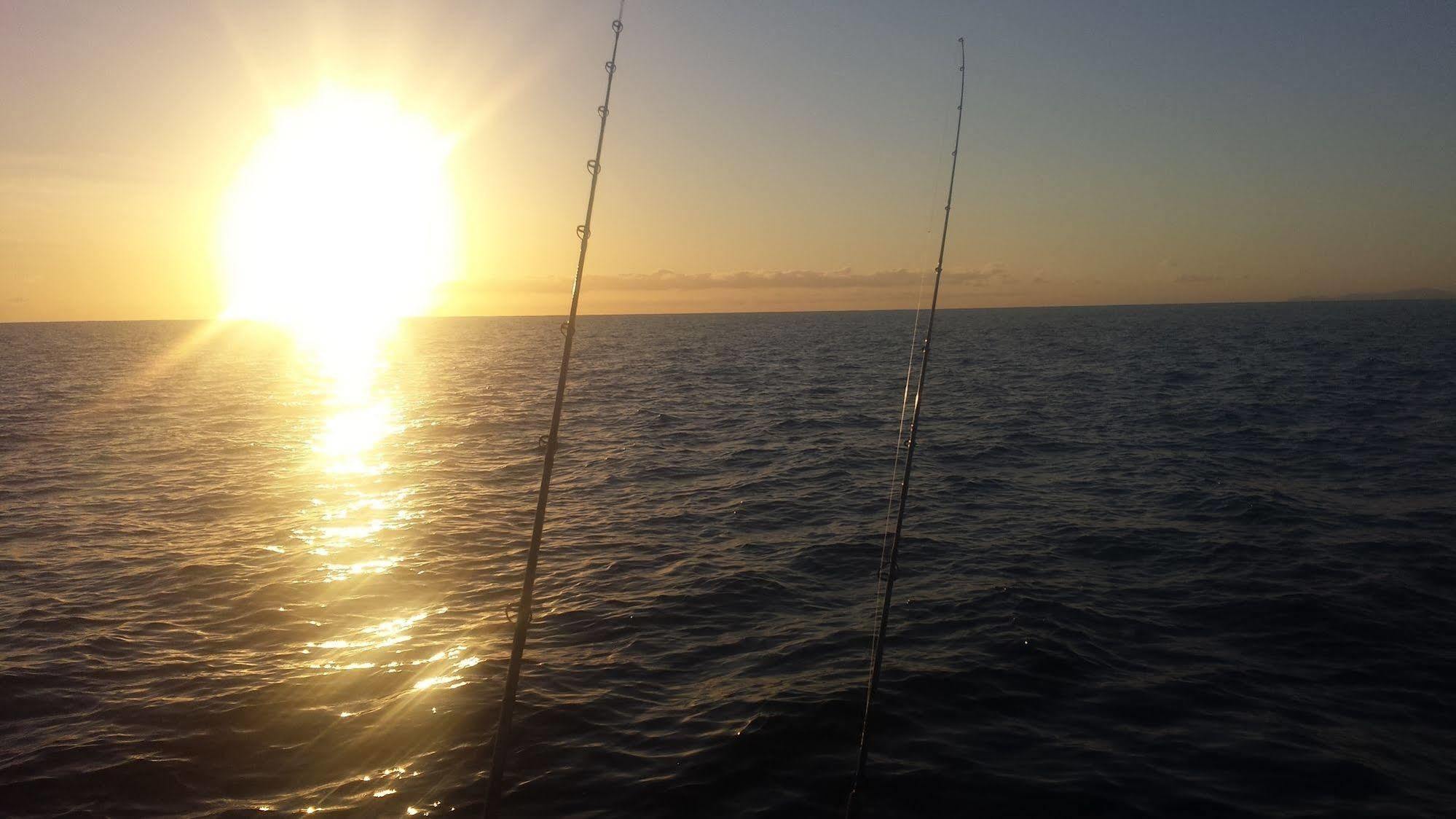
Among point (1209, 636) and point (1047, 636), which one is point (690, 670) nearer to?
point (1047, 636)

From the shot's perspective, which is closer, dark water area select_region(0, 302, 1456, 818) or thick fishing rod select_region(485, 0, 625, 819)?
thick fishing rod select_region(485, 0, 625, 819)

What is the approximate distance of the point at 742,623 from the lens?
11.0 meters

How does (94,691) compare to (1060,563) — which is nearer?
(94,691)

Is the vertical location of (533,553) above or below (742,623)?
above

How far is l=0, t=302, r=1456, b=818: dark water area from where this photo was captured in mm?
7328

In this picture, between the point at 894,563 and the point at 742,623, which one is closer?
the point at 894,563

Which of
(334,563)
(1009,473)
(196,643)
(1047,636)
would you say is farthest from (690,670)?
Result: (1009,473)

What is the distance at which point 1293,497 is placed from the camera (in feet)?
54.3

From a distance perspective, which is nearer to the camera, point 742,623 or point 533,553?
point 533,553

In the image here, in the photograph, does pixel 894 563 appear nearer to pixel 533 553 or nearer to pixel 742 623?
pixel 533 553

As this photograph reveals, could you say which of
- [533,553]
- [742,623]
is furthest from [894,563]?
[742,623]

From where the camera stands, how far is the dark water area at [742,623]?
7328 millimetres

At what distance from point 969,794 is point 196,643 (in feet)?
31.7

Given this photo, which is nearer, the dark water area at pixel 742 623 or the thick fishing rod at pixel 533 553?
the thick fishing rod at pixel 533 553
